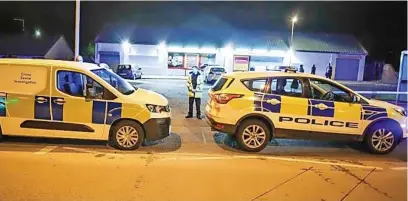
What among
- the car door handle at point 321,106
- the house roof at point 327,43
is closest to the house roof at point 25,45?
the house roof at point 327,43

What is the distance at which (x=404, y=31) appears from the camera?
51125mm

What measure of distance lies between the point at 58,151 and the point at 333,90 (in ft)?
18.5

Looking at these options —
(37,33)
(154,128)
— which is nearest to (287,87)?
(154,128)

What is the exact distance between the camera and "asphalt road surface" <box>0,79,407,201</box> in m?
5.60

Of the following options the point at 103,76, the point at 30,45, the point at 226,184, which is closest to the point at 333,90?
the point at 226,184

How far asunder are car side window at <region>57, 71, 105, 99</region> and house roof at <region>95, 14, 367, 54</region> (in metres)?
32.0

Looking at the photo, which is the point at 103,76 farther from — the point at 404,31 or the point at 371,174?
the point at 404,31

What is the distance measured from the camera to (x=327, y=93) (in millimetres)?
8461

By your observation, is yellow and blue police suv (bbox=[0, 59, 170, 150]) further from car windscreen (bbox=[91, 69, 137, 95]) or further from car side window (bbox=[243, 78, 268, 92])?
car side window (bbox=[243, 78, 268, 92])

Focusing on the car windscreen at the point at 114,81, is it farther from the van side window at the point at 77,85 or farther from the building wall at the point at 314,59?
the building wall at the point at 314,59

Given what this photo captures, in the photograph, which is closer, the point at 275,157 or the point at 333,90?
the point at 275,157

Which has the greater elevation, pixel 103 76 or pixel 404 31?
pixel 404 31

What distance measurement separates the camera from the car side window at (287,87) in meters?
8.34

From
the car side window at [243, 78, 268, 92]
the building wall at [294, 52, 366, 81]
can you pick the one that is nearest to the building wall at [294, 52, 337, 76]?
the building wall at [294, 52, 366, 81]
